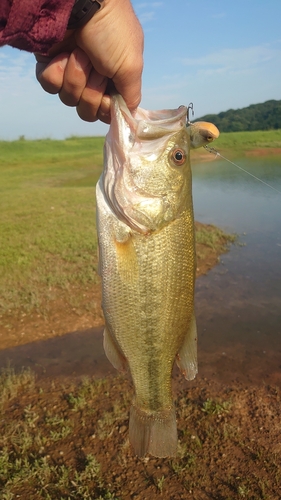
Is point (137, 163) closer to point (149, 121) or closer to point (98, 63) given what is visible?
point (149, 121)

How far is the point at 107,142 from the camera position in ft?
7.12

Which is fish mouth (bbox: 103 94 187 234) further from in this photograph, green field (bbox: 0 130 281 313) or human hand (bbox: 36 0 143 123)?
green field (bbox: 0 130 281 313)

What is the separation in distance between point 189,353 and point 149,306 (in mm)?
423

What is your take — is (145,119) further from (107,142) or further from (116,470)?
(116,470)

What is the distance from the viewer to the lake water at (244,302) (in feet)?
19.6

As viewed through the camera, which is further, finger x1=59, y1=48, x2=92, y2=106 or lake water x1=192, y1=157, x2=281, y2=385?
lake water x1=192, y1=157, x2=281, y2=385

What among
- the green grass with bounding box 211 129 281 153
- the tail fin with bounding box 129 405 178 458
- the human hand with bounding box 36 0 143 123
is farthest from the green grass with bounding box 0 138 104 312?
the green grass with bounding box 211 129 281 153

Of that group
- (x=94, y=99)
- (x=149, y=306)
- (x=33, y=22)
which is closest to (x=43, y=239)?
(x=149, y=306)

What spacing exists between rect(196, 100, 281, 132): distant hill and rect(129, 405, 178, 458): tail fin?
46.8 metres

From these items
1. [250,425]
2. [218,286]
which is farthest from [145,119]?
[218,286]

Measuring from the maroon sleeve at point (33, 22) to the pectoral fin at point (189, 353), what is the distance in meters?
1.60

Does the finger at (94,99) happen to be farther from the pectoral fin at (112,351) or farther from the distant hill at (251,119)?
the distant hill at (251,119)

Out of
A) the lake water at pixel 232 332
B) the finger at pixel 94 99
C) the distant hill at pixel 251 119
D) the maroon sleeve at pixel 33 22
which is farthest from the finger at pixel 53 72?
the distant hill at pixel 251 119

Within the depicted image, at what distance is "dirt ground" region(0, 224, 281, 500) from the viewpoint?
3.74 m
